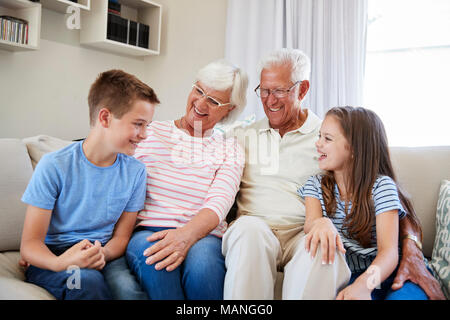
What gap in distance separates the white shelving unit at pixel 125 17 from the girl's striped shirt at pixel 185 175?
1.34 m

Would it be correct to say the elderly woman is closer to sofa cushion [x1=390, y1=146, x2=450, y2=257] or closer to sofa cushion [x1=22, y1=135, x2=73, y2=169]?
sofa cushion [x1=22, y1=135, x2=73, y2=169]

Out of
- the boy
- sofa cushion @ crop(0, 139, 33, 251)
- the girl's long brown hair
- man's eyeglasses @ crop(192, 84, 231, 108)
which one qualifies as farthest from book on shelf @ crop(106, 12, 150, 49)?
the girl's long brown hair

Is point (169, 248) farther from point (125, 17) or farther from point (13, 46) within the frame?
point (125, 17)

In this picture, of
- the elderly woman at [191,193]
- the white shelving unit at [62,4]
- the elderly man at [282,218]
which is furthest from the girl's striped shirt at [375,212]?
the white shelving unit at [62,4]

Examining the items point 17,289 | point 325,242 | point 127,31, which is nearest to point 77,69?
point 127,31

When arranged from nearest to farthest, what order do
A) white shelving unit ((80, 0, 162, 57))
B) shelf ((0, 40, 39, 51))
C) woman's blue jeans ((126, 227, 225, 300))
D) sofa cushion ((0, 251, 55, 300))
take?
1. sofa cushion ((0, 251, 55, 300))
2. woman's blue jeans ((126, 227, 225, 300))
3. shelf ((0, 40, 39, 51))
4. white shelving unit ((80, 0, 162, 57))

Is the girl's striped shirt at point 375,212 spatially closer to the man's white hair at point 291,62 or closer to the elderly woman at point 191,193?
the elderly woman at point 191,193

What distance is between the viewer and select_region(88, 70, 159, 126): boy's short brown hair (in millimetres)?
1265

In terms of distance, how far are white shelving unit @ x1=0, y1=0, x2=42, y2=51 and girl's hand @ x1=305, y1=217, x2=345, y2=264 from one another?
187cm

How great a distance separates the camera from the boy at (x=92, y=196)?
3.60 ft

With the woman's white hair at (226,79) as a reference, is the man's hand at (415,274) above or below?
below

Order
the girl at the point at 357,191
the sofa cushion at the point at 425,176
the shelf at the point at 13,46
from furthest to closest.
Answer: the shelf at the point at 13,46 < the sofa cushion at the point at 425,176 < the girl at the point at 357,191

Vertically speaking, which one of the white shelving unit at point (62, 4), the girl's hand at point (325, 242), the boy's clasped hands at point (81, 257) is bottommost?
the boy's clasped hands at point (81, 257)

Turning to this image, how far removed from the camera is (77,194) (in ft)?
3.99
